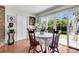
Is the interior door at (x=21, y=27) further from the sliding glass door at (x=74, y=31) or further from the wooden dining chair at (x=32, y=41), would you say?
the sliding glass door at (x=74, y=31)

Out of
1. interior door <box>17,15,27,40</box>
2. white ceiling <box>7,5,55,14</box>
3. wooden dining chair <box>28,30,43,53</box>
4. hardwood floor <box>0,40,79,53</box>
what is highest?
white ceiling <box>7,5,55,14</box>

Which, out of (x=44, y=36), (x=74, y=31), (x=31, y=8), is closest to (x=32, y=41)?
(x=44, y=36)

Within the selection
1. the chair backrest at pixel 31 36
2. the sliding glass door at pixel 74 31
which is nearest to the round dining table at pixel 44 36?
the chair backrest at pixel 31 36

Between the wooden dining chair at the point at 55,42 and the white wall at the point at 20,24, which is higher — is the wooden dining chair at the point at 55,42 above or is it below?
below

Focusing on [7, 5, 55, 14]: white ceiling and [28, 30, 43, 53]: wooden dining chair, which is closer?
[7, 5, 55, 14]: white ceiling

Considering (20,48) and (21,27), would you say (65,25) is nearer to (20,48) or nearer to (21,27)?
(21,27)

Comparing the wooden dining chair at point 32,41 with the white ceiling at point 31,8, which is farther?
the wooden dining chair at point 32,41

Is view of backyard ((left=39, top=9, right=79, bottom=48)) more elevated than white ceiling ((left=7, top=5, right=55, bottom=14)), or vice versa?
white ceiling ((left=7, top=5, right=55, bottom=14))

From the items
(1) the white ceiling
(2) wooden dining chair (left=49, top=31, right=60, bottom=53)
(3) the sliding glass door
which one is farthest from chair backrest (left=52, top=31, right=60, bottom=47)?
(1) the white ceiling

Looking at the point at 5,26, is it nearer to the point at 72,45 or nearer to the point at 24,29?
the point at 24,29

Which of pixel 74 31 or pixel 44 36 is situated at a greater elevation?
pixel 74 31

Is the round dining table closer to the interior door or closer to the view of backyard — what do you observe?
the view of backyard

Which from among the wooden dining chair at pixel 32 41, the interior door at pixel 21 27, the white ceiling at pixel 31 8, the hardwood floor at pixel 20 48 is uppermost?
the white ceiling at pixel 31 8
